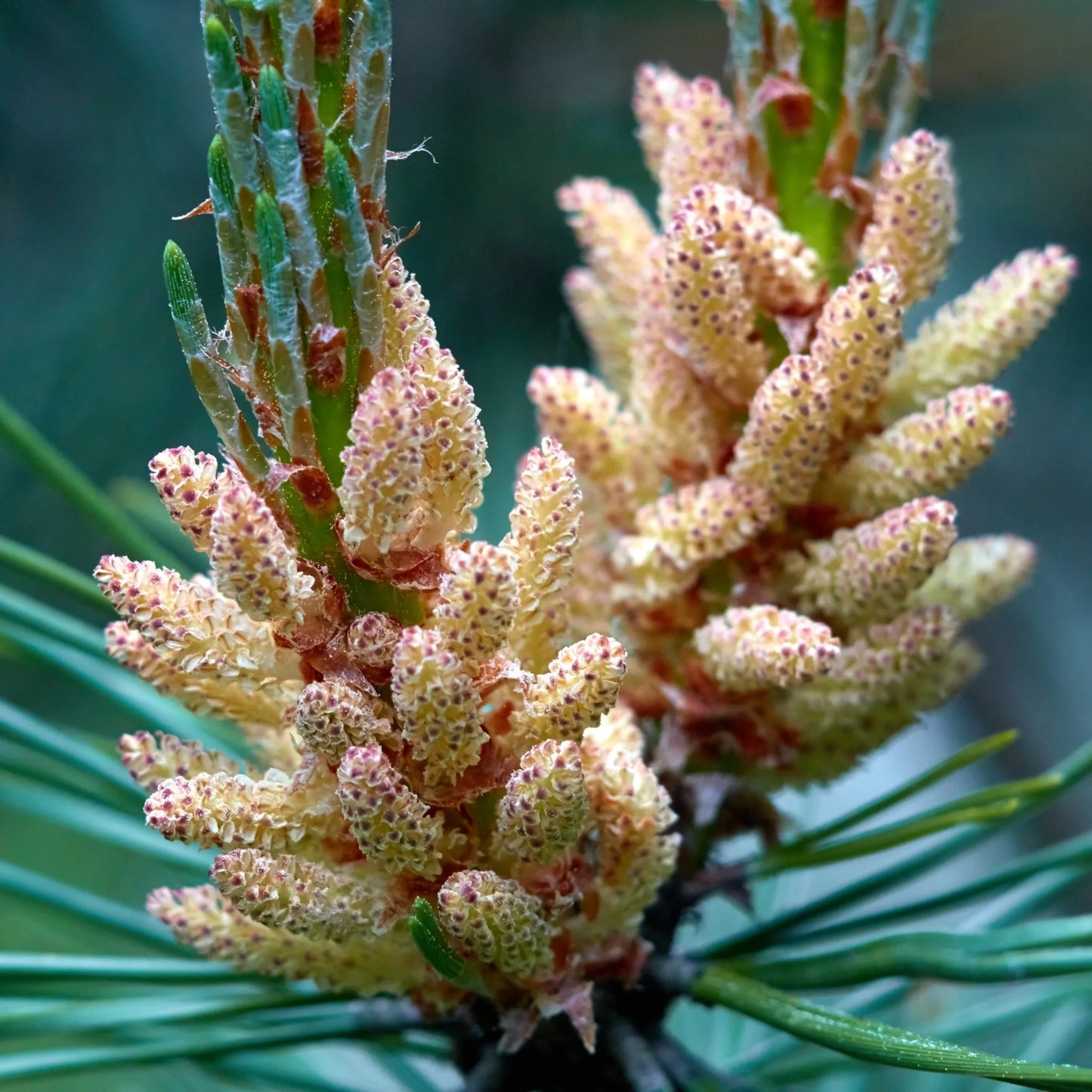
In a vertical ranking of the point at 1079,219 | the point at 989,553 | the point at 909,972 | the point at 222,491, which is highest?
the point at 1079,219

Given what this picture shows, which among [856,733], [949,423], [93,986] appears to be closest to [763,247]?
[949,423]

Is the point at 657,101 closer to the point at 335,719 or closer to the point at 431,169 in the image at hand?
the point at 335,719

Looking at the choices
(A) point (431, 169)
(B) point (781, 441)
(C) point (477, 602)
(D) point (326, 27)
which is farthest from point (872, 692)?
(A) point (431, 169)

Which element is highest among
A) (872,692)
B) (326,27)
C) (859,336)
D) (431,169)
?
(431,169)

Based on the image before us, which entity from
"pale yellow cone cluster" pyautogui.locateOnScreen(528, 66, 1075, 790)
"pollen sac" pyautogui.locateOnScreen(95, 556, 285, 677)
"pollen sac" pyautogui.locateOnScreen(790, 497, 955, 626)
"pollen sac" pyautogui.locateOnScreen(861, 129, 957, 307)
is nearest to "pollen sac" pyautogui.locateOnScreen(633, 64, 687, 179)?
"pale yellow cone cluster" pyautogui.locateOnScreen(528, 66, 1075, 790)

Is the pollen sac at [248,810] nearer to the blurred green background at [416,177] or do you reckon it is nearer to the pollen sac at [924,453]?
the pollen sac at [924,453]

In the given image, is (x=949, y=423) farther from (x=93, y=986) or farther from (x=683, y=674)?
(x=93, y=986)
